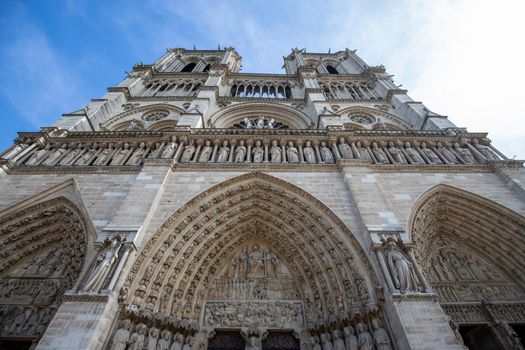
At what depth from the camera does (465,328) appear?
5902 mm

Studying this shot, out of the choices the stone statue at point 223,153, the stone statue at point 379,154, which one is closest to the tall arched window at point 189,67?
the stone statue at point 223,153

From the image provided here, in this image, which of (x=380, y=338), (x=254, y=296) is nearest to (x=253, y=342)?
(x=254, y=296)

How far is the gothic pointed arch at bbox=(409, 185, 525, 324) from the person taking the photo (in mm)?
6039

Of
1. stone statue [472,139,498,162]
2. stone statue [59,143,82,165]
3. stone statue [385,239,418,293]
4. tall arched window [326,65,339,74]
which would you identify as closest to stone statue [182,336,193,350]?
stone statue [385,239,418,293]

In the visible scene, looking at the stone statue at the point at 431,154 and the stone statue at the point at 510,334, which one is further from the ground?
the stone statue at the point at 431,154

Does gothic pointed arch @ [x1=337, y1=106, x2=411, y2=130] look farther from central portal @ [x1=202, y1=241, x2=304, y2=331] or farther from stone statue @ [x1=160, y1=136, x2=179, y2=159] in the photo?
central portal @ [x1=202, y1=241, x2=304, y2=331]

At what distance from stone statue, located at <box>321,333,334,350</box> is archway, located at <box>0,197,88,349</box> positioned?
17.2 ft

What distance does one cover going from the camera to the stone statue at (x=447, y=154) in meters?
8.40

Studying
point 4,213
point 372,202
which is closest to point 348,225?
point 372,202

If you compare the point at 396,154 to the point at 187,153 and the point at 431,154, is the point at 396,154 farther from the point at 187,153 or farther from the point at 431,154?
the point at 187,153

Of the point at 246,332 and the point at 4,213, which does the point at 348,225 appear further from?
the point at 4,213

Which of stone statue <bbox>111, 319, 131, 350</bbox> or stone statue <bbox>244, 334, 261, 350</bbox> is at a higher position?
stone statue <bbox>244, 334, 261, 350</bbox>

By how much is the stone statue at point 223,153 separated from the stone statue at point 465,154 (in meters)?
7.18

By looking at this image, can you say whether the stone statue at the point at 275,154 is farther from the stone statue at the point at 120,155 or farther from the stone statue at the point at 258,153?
the stone statue at the point at 120,155
